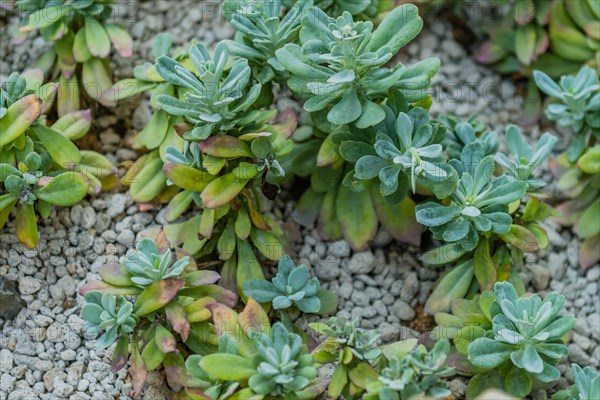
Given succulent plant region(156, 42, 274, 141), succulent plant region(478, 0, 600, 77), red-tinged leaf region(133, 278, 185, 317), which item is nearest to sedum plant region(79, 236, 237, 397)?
red-tinged leaf region(133, 278, 185, 317)

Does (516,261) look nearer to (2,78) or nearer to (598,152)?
(598,152)

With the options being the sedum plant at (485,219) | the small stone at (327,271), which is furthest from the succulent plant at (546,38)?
the small stone at (327,271)

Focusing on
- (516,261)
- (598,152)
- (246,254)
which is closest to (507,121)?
(598,152)

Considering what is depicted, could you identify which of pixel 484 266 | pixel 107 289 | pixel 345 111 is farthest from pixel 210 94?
pixel 484 266

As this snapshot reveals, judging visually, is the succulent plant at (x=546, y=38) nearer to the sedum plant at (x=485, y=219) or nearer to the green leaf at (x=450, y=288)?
the sedum plant at (x=485, y=219)

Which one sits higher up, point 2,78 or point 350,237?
point 2,78

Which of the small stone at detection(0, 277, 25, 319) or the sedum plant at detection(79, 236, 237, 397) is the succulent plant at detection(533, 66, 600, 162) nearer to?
the sedum plant at detection(79, 236, 237, 397)
